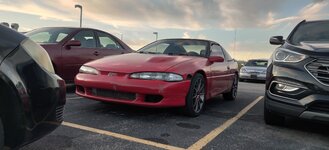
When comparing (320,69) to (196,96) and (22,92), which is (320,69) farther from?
(22,92)

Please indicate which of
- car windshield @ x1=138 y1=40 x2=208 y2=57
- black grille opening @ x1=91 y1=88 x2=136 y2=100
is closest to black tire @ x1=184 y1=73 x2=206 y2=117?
car windshield @ x1=138 y1=40 x2=208 y2=57

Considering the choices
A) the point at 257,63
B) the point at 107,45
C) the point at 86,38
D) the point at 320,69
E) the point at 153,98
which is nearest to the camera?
the point at 320,69

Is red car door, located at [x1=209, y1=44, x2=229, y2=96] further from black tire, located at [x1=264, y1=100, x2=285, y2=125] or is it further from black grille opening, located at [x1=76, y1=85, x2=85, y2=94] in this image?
black grille opening, located at [x1=76, y1=85, x2=85, y2=94]

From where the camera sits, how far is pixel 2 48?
234 cm

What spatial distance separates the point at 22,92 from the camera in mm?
2381

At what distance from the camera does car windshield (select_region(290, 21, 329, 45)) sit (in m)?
4.94

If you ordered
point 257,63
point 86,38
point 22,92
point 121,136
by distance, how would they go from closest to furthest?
point 22,92 < point 121,136 < point 86,38 < point 257,63

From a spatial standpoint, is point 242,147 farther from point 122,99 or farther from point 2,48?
point 2,48

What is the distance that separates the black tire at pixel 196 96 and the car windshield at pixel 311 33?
54.6 inches

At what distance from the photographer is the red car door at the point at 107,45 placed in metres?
7.68

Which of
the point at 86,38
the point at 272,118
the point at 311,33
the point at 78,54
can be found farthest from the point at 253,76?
the point at 272,118

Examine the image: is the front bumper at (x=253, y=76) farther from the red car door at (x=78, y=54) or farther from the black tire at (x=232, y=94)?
the red car door at (x=78, y=54)

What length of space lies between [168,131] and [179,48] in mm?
2146

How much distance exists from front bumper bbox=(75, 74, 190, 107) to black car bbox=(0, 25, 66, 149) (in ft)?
6.15
